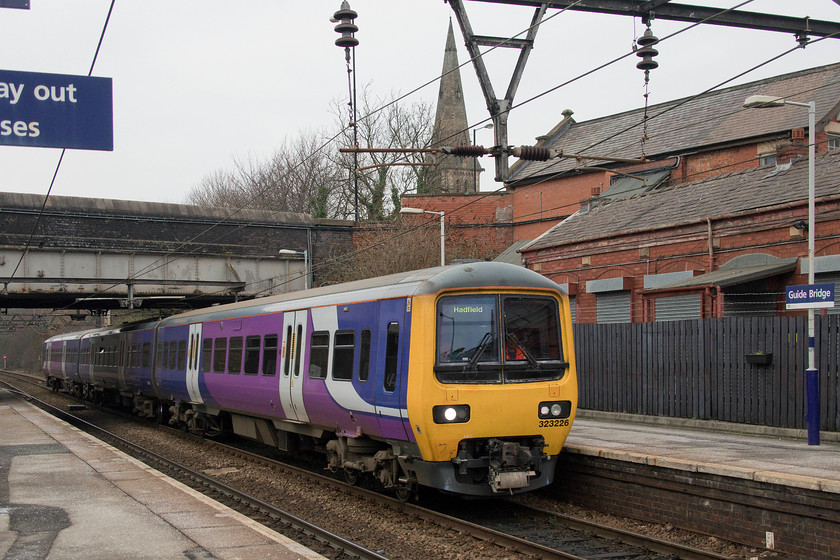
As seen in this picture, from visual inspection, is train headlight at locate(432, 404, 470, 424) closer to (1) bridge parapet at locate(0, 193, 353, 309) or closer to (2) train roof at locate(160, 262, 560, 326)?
(2) train roof at locate(160, 262, 560, 326)

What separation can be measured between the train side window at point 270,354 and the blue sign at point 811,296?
7.63 m

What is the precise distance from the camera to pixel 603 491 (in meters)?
10.5

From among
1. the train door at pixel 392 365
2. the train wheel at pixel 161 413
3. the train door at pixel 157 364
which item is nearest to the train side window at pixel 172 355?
the train door at pixel 157 364

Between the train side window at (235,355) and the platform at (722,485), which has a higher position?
the train side window at (235,355)

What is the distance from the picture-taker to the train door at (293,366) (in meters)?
12.5

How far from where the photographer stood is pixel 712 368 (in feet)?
50.4

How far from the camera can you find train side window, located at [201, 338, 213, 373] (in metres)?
16.9

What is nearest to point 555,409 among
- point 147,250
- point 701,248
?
point 701,248

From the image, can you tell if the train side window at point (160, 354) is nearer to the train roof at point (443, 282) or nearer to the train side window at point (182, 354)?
the train side window at point (182, 354)

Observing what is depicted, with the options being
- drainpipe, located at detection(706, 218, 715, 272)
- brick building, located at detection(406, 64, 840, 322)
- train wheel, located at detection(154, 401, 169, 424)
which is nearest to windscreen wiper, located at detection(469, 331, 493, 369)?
brick building, located at detection(406, 64, 840, 322)

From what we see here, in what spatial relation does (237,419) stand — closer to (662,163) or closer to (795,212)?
(795,212)

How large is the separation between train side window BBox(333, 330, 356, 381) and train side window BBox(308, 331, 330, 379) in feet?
0.87

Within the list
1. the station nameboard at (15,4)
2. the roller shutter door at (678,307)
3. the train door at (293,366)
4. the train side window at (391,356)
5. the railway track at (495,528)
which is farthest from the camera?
the roller shutter door at (678,307)

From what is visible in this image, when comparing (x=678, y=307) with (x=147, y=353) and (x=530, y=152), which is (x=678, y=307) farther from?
(x=147, y=353)
